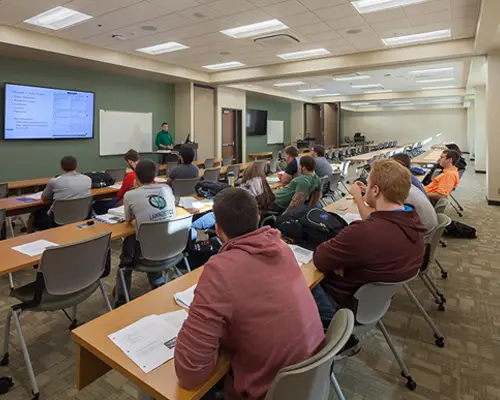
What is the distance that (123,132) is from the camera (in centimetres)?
895

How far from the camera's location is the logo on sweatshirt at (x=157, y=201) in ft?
9.37

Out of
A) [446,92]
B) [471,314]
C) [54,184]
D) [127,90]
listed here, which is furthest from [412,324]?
[446,92]

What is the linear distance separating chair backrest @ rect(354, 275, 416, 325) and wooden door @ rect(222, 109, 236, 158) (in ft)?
34.1

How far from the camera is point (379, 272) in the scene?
1758 mm

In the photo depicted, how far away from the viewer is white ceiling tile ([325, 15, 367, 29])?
554 centimetres

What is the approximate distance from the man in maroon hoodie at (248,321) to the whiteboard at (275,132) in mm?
14243

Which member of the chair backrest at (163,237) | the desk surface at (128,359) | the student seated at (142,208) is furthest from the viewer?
the student seated at (142,208)

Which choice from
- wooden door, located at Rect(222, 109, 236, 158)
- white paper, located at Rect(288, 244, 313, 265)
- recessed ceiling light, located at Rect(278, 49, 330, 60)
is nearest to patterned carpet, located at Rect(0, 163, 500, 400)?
white paper, located at Rect(288, 244, 313, 265)

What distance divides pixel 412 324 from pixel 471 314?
583mm

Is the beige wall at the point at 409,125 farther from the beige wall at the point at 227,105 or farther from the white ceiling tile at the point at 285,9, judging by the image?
the white ceiling tile at the point at 285,9

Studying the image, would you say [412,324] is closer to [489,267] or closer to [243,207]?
[489,267]

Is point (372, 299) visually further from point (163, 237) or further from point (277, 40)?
point (277, 40)

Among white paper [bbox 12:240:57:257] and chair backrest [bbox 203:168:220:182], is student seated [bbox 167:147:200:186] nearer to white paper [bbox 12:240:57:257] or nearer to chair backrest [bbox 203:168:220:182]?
chair backrest [bbox 203:168:220:182]

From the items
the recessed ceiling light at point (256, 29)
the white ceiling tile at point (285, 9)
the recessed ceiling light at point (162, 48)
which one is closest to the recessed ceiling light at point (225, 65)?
the recessed ceiling light at point (162, 48)
